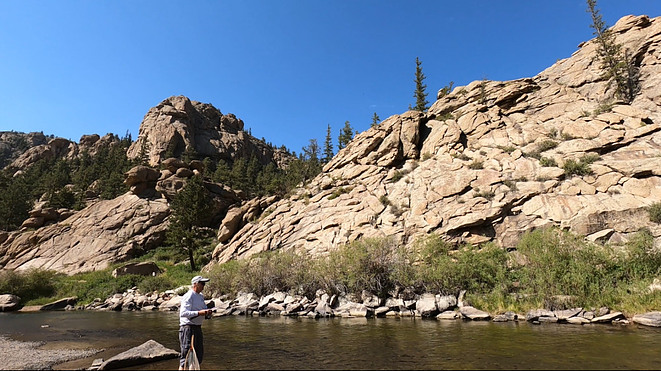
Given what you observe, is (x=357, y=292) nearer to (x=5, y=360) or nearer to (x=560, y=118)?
(x=5, y=360)

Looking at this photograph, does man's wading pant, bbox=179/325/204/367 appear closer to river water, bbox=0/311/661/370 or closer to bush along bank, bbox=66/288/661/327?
river water, bbox=0/311/661/370

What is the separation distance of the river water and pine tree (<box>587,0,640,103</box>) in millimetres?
37578

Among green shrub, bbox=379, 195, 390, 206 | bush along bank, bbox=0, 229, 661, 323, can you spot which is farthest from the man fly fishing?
green shrub, bbox=379, 195, 390, 206

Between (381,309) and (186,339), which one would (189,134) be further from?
(186,339)

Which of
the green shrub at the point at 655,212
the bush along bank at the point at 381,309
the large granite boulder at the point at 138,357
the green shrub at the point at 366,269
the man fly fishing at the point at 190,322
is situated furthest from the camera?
the green shrub at the point at 366,269

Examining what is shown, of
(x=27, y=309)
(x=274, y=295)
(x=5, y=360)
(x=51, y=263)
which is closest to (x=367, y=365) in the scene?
(x=5, y=360)

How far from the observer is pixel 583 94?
140 feet

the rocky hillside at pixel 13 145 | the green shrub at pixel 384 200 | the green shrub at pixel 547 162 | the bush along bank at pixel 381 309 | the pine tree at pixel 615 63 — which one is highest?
the rocky hillside at pixel 13 145

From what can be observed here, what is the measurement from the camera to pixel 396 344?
1320 centimetres

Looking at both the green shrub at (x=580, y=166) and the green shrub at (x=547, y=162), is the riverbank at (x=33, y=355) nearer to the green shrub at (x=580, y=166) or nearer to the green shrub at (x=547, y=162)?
the green shrub at (x=580, y=166)

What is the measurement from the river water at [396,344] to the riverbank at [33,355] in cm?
62

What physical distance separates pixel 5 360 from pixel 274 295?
18.8 meters

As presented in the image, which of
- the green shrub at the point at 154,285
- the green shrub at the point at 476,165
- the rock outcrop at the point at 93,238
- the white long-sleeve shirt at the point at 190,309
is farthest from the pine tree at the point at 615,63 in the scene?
the rock outcrop at the point at 93,238

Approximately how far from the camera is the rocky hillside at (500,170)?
1110 inches
